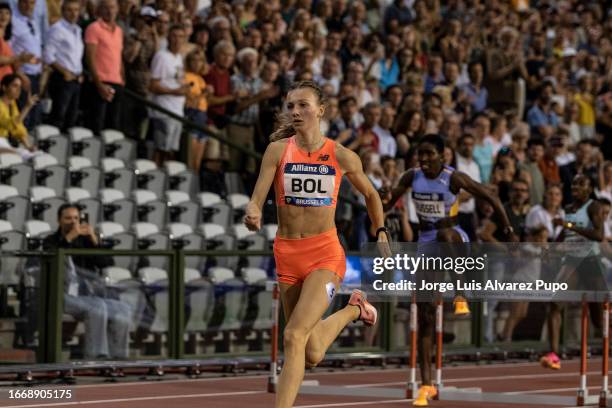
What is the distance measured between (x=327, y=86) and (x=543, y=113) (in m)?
5.94

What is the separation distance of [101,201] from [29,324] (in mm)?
3080

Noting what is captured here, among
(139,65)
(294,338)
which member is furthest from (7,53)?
(294,338)

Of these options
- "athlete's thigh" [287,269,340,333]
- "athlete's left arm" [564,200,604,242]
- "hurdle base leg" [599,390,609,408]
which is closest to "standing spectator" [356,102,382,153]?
"athlete's left arm" [564,200,604,242]

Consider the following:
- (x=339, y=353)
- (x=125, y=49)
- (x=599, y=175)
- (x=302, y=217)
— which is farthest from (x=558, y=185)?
(x=302, y=217)

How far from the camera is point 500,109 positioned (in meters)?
26.0

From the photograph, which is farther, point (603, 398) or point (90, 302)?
point (90, 302)

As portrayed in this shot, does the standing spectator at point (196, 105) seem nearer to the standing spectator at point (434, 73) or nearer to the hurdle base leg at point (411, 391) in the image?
the standing spectator at point (434, 73)

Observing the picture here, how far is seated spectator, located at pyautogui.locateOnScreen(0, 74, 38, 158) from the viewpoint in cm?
1767

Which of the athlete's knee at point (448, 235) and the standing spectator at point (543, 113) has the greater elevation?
the standing spectator at point (543, 113)

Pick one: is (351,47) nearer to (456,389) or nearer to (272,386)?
(272,386)

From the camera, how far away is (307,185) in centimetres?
1066

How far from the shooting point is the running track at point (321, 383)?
13914mm

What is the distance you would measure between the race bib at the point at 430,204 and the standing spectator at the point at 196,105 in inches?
243

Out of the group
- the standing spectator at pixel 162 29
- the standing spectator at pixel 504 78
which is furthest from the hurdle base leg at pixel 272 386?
the standing spectator at pixel 504 78
